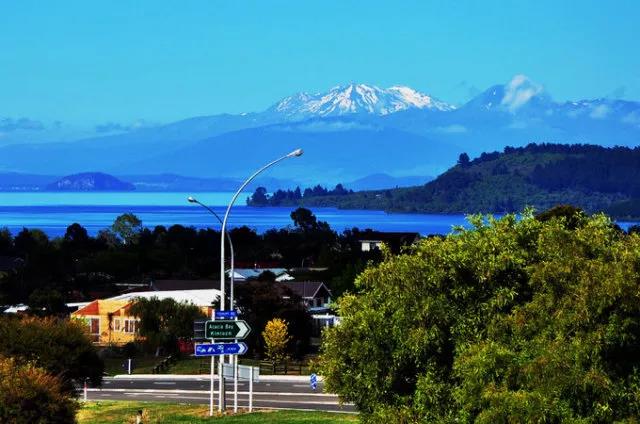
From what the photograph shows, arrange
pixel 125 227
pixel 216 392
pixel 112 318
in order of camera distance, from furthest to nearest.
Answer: pixel 125 227
pixel 112 318
pixel 216 392

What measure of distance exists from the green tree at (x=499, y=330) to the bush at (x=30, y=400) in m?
6.70

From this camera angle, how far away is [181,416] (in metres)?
38.8

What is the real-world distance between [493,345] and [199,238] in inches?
5735

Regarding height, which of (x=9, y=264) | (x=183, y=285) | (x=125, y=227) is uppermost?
(x=125, y=227)

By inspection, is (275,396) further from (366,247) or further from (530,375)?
(366,247)

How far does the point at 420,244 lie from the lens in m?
30.2

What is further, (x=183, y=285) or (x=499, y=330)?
(x=183, y=285)

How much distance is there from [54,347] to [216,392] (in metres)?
12.0

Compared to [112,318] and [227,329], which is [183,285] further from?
[227,329]

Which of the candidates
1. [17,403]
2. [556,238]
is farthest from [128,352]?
[556,238]

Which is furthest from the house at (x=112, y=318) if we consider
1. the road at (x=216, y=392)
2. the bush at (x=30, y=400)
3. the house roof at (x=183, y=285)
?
the bush at (x=30, y=400)

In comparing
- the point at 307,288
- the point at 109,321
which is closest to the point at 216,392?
the point at 109,321

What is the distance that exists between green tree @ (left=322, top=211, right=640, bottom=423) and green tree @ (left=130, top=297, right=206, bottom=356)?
149ft

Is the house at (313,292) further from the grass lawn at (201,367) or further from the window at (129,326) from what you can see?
the grass lawn at (201,367)
